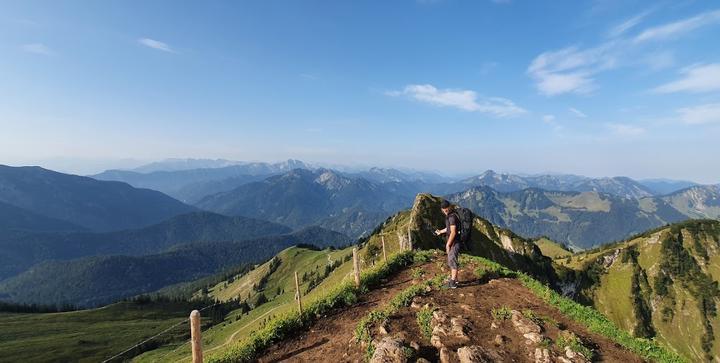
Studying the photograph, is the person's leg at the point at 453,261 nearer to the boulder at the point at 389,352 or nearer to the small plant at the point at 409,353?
the boulder at the point at 389,352

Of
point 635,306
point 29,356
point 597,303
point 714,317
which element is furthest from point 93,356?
point 714,317

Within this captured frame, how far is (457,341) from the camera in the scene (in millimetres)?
16531

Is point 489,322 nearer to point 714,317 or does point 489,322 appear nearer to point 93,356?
point 93,356

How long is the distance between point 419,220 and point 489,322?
73514mm

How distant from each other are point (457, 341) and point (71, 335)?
20330 cm

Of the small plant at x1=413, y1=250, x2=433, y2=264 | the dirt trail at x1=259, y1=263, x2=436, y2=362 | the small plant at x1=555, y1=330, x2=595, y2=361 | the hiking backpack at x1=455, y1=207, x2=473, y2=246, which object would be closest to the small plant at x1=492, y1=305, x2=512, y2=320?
the small plant at x1=555, y1=330, x2=595, y2=361

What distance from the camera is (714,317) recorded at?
186m

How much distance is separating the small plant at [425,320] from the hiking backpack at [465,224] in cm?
524

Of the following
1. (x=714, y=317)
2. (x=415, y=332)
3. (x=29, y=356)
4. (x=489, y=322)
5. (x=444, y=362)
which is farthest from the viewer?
(x=714, y=317)

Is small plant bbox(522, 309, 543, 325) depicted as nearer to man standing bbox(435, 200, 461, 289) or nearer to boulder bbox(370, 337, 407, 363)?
man standing bbox(435, 200, 461, 289)

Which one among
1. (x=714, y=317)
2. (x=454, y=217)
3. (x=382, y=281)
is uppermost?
(x=454, y=217)

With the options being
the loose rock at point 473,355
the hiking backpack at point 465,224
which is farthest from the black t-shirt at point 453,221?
the loose rock at point 473,355

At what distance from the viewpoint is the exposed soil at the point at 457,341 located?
53.5 feet

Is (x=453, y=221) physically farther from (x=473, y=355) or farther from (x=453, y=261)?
(x=473, y=355)
